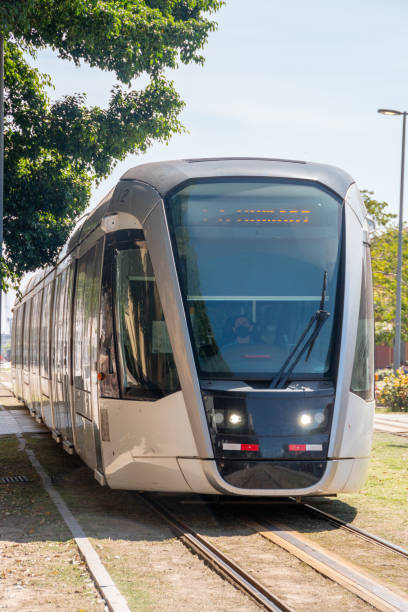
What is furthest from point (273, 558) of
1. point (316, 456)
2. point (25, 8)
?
point (25, 8)

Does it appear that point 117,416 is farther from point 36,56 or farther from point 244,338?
point 36,56

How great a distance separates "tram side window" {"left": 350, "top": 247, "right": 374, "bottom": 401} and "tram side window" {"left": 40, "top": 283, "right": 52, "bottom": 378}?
749 centimetres

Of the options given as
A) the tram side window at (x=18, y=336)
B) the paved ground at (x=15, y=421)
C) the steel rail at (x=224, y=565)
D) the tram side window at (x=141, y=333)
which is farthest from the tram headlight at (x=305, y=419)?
the tram side window at (x=18, y=336)

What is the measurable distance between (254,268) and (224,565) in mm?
3095

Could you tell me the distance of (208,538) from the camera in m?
8.15

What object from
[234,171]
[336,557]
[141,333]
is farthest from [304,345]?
[336,557]

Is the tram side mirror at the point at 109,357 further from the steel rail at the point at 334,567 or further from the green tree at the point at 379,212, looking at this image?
the green tree at the point at 379,212

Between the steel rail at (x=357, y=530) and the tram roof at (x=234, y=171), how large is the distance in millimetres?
3246

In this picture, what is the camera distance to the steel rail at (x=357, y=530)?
7.66m

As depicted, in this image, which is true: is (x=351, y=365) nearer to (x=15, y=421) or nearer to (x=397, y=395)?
(x=15, y=421)

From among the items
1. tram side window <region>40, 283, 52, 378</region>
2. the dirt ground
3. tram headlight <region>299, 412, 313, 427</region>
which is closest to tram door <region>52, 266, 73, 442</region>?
tram side window <region>40, 283, 52, 378</region>

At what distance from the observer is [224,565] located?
6.93 metres

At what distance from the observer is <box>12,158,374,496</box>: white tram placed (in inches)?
333

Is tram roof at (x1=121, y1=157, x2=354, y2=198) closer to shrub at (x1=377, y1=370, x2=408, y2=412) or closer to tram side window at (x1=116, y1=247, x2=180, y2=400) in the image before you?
tram side window at (x1=116, y1=247, x2=180, y2=400)
